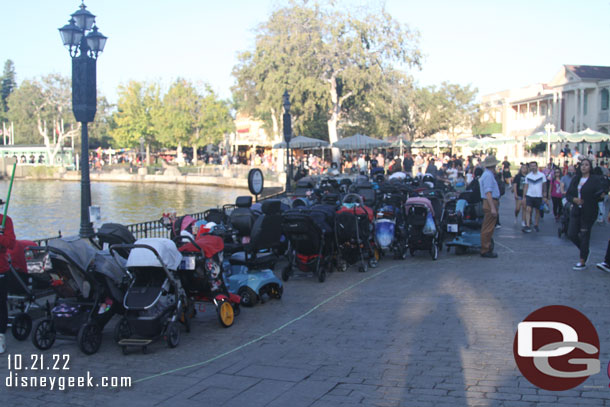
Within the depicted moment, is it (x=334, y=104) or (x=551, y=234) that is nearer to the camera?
(x=551, y=234)

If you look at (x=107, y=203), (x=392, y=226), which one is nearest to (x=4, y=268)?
(x=392, y=226)

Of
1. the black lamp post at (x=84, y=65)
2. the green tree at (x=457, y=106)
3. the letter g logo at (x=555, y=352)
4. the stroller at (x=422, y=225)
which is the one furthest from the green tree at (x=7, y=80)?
the letter g logo at (x=555, y=352)

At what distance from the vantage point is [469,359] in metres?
6.45

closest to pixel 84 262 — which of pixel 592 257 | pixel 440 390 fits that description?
pixel 440 390

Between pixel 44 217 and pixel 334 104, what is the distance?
23145mm

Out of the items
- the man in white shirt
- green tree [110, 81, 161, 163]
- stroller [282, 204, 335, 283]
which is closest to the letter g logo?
stroller [282, 204, 335, 283]

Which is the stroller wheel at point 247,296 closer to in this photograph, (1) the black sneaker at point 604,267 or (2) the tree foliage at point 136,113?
(1) the black sneaker at point 604,267

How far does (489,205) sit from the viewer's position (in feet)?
41.1

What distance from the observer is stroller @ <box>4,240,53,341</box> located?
761cm

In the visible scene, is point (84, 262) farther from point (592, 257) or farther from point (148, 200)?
point (148, 200)

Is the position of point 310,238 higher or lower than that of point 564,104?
lower

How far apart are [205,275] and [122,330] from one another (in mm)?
1217

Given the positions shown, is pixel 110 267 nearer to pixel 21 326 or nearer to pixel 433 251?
pixel 21 326

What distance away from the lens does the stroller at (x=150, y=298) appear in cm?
685
